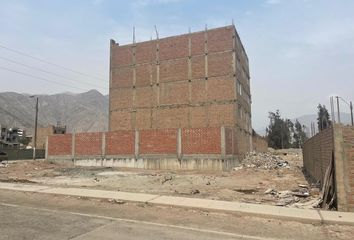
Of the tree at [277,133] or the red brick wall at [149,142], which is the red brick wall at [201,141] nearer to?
the red brick wall at [149,142]

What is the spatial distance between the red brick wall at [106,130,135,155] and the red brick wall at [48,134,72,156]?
5332 millimetres

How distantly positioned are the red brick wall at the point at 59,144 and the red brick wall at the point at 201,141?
14.0m

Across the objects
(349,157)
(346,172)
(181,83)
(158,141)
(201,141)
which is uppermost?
(181,83)

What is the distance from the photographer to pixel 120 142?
36.6 m

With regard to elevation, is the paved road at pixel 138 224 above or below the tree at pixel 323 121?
below

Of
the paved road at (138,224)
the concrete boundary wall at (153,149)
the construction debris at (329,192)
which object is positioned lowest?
the paved road at (138,224)

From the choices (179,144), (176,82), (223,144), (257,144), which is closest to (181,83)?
(176,82)

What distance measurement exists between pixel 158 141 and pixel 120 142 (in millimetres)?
4368

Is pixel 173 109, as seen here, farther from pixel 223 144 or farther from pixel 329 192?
pixel 329 192

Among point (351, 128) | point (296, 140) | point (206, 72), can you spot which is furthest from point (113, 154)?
point (296, 140)

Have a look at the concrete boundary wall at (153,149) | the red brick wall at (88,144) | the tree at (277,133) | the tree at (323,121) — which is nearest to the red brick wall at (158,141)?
the concrete boundary wall at (153,149)

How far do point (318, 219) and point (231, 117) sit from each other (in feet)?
102

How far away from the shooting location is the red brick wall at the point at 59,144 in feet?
131

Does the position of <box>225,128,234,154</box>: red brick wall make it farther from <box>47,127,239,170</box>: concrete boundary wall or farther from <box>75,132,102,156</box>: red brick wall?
<box>75,132,102,156</box>: red brick wall
